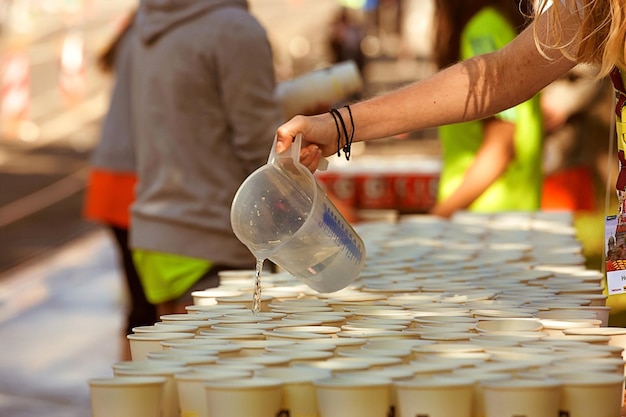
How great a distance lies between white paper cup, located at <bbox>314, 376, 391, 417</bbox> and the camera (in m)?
2.01

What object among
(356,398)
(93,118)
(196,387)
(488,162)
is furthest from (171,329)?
(93,118)

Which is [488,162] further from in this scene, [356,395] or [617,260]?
[356,395]

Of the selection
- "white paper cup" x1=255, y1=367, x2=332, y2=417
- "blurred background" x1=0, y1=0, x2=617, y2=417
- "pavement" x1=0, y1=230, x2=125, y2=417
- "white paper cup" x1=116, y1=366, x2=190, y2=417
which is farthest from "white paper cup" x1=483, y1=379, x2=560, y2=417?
"pavement" x1=0, y1=230, x2=125, y2=417

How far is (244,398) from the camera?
6.67 ft

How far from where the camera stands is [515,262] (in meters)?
3.64

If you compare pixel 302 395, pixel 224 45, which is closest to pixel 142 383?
pixel 302 395

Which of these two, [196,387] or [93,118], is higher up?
[93,118]

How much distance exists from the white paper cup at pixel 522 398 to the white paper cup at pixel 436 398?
1.6 inches

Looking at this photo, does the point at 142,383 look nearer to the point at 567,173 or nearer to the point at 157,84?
the point at 157,84

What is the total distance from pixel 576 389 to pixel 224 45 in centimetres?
260

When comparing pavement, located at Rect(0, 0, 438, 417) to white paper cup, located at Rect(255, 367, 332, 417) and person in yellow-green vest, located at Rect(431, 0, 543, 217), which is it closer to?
person in yellow-green vest, located at Rect(431, 0, 543, 217)

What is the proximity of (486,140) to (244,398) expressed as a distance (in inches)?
129

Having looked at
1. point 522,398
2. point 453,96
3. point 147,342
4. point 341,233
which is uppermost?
point 453,96

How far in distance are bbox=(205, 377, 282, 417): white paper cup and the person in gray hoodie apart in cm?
237
